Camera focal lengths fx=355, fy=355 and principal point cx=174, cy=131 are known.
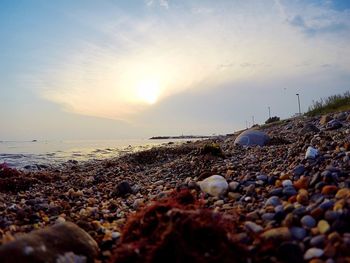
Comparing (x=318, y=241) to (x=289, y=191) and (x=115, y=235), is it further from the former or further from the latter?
(x=115, y=235)

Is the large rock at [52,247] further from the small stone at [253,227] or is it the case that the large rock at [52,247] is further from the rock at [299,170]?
the rock at [299,170]

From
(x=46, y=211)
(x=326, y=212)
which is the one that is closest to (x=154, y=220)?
(x=326, y=212)

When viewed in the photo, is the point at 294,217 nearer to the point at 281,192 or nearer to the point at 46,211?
the point at 281,192

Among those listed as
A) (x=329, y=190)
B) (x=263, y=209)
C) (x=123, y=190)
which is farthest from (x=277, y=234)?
(x=123, y=190)

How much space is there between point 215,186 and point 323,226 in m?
1.96

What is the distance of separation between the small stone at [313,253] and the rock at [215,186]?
206 centimetres

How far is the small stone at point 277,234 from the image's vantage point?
10.0 ft

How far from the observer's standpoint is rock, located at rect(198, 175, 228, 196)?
487 centimetres

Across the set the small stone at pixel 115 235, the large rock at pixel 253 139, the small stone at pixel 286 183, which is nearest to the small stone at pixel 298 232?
the small stone at pixel 286 183

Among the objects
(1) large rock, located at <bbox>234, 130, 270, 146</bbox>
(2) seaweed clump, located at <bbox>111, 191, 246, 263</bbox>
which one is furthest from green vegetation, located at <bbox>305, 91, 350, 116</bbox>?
(2) seaweed clump, located at <bbox>111, 191, 246, 263</bbox>

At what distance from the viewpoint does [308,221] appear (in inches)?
128

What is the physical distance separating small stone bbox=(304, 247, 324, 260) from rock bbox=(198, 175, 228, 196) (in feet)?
6.76

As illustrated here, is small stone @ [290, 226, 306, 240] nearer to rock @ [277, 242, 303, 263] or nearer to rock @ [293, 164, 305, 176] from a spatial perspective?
rock @ [277, 242, 303, 263]

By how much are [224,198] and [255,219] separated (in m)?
1.10
